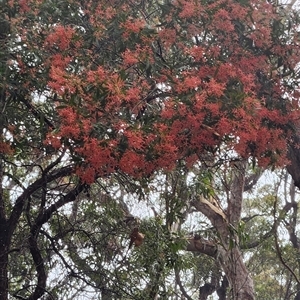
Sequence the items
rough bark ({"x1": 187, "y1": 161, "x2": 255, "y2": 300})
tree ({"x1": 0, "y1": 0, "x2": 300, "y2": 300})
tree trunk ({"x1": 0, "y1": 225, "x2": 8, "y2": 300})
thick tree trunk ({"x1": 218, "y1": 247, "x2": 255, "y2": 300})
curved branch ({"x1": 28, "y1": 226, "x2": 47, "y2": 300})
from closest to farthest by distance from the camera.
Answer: tree ({"x1": 0, "y1": 0, "x2": 300, "y2": 300})
tree trunk ({"x1": 0, "y1": 225, "x2": 8, "y2": 300})
curved branch ({"x1": 28, "y1": 226, "x2": 47, "y2": 300})
thick tree trunk ({"x1": 218, "y1": 247, "x2": 255, "y2": 300})
rough bark ({"x1": 187, "y1": 161, "x2": 255, "y2": 300})

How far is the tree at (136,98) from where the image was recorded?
Result: 3.01m

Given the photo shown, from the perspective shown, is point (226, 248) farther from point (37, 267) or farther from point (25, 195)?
point (25, 195)

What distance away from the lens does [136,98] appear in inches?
127

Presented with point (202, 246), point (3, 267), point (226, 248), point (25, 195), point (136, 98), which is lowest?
point (3, 267)

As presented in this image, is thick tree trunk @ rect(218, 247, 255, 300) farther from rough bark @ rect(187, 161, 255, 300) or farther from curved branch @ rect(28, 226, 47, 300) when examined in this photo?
curved branch @ rect(28, 226, 47, 300)

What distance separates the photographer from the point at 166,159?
3133mm

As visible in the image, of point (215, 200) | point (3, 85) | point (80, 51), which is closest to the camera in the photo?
point (3, 85)

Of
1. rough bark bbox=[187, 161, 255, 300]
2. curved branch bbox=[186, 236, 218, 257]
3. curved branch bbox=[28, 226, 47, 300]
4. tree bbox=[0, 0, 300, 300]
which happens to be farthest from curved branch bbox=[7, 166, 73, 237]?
curved branch bbox=[186, 236, 218, 257]

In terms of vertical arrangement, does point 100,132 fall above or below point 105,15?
below

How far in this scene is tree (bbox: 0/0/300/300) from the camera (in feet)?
9.87

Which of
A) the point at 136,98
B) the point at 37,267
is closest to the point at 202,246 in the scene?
the point at 37,267

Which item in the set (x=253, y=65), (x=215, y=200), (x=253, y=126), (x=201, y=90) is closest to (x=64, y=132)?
(x=201, y=90)

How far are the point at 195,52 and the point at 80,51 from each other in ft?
2.59

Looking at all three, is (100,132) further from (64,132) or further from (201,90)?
(201,90)
